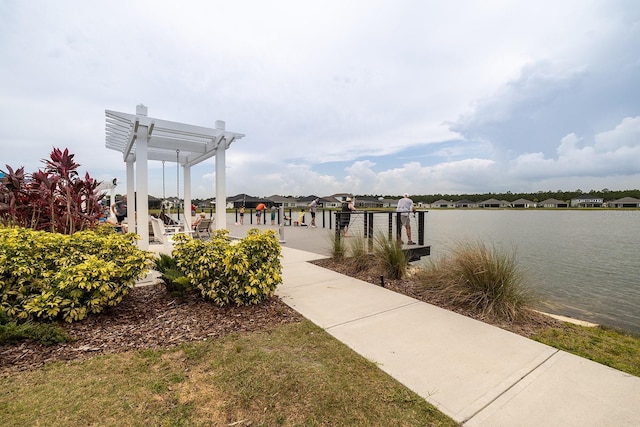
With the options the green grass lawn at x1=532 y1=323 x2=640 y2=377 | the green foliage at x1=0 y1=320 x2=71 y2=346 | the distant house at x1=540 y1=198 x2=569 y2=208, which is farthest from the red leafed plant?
the distant house at x1=540 y1=198 x2=569 y2=208

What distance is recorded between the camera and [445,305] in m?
4.36

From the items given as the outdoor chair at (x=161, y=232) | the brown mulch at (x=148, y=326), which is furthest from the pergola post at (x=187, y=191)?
the brown mulch at (x=148, y=326)

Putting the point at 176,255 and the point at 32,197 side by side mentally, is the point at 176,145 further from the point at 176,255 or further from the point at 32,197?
the point at 176,255

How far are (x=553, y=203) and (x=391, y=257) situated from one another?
107128 millimetres

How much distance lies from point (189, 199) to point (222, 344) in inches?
336

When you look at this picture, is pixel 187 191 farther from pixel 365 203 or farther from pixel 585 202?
pixel 585 202

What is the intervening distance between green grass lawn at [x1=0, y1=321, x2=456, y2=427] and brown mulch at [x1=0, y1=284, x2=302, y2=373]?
236 mm

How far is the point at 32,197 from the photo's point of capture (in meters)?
4.97

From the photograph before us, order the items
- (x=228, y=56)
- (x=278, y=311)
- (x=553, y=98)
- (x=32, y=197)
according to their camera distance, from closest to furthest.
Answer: (x=278, y=311), (x=32, y=197), (x=228, y=56), (x=553, y=98)

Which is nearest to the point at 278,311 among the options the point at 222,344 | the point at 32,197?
the point at 222,344

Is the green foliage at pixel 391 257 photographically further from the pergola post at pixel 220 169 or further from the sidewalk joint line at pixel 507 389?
the pergola post at pixel 220 169

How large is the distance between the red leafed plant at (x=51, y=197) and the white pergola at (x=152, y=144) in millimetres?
1078

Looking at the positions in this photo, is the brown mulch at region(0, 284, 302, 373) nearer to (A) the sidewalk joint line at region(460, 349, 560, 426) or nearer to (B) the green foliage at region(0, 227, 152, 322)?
(B) the green foliage at region(0, 227, 152, 322)

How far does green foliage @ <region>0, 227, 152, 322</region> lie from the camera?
313cm
